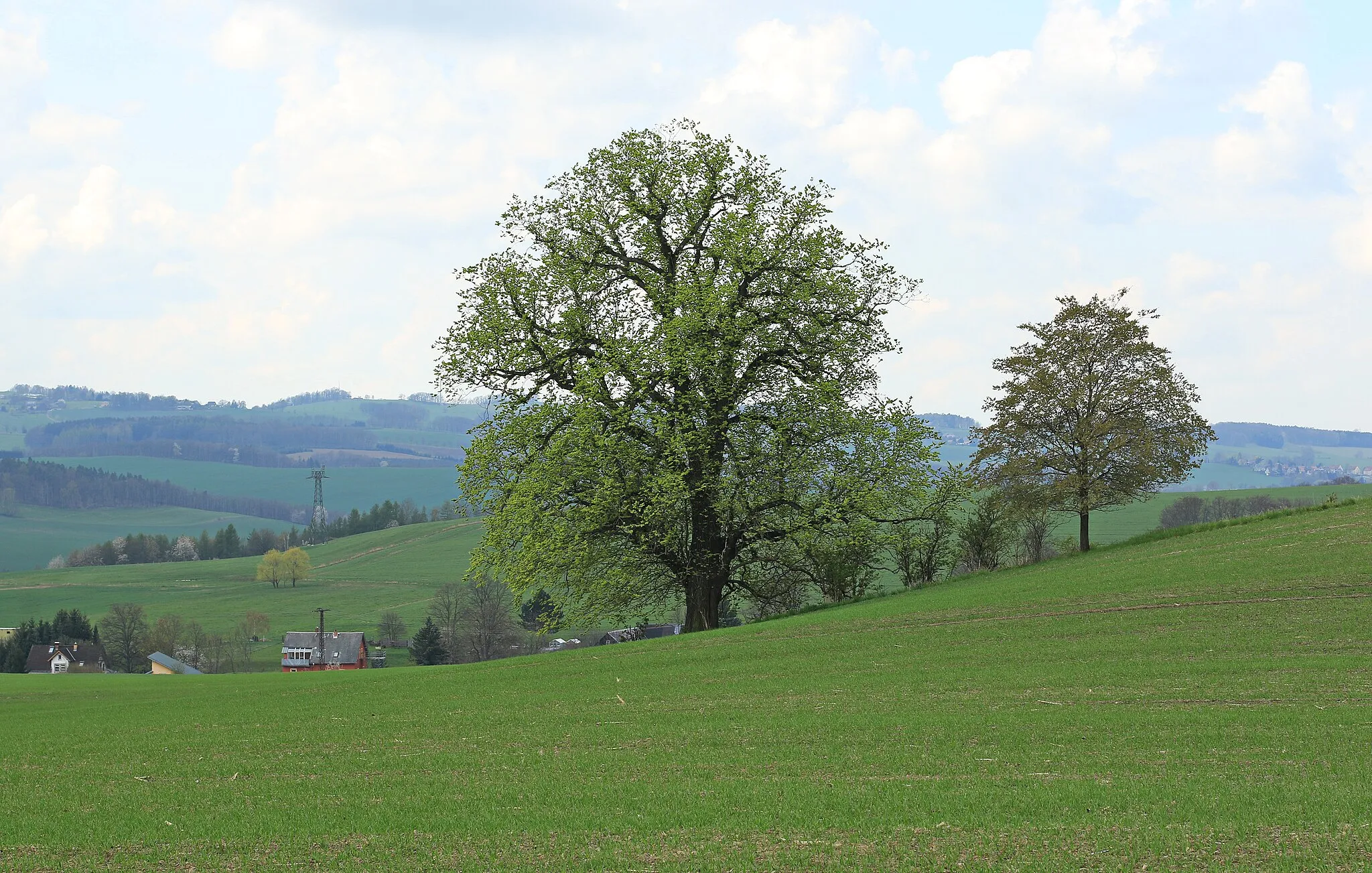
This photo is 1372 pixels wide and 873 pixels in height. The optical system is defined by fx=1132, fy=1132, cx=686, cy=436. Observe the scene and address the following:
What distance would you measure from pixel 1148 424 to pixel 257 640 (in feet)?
378

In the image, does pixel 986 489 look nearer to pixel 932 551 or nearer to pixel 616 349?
pixel 932 551

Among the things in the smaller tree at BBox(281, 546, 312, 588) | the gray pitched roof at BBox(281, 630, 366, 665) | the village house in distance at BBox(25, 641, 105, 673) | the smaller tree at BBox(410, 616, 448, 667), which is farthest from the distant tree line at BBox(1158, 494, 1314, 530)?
the smaller tree at BBox(281, 546, 312, 588)

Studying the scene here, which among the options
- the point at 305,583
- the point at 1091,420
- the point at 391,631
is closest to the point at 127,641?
the point at 391,631

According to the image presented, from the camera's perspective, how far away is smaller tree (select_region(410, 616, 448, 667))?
99.6 metres

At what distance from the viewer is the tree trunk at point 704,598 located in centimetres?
3900

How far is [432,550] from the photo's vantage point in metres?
186

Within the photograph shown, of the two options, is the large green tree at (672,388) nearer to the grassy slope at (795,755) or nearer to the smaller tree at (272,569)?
the grassy slope at (795,755)

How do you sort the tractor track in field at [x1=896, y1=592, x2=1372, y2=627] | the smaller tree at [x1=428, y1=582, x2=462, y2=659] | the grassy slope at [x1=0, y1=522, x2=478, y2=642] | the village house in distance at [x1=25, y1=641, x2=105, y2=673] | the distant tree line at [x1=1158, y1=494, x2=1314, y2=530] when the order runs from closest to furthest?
the tractor track in field at [x1=896, y1=592, x2=1372, y2=627] < the smaller tree at [x1=428, y1=582, x2=462, y2=659] < the village house in distance at [x1=25, y1=641, x2=105, y2=673] < the distant tree line at [x1=1158, y1=494, x2=1314, y2=530] < the grassy slope at [x1=0, y1=522, x2=478, y2=642]

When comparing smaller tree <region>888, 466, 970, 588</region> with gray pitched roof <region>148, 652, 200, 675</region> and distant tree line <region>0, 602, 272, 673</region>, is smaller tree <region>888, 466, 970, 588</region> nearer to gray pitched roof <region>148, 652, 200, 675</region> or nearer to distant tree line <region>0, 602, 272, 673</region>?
gray pitched roof <region>148, 652, 200, 675</region>

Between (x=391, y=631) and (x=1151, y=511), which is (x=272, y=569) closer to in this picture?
(x=391, y=631)

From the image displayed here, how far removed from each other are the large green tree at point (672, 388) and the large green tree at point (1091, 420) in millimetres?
6369

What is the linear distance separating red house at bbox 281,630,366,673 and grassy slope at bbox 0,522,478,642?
15.4 m

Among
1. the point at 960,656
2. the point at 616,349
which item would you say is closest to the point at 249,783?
the point at 960,656

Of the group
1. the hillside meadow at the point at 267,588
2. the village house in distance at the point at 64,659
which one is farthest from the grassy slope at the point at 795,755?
the hillside meadow at the point at 267,588
